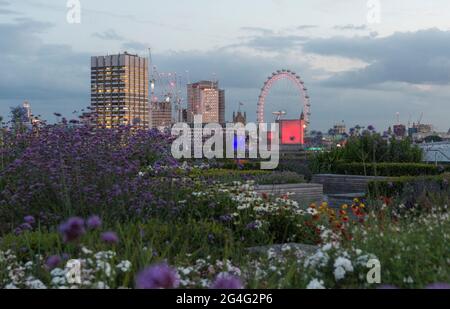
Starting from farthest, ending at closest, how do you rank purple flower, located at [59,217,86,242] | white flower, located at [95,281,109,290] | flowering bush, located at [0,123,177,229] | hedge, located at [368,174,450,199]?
1. hedge, located at [368,174,450,199]
2. flowering bush, located at [0,123,177,229]
3. white flower, located at [95,281,109,290]
4. purple flower, located at [59,217,86,242]

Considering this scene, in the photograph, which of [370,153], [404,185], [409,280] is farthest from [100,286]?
[370,153]

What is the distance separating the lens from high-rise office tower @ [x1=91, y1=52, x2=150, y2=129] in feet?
46.4

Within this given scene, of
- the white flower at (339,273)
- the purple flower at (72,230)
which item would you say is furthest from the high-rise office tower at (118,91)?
the purple flower at (72,230)

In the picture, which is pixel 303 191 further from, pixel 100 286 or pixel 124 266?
pixel 100 286

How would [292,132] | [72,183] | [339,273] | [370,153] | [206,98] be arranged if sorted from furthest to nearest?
[206,98] → [292,132] → [370,153] → [72,183] → [339,273]

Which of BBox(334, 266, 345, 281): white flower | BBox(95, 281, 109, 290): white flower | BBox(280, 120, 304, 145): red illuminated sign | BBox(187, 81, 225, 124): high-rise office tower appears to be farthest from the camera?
BBox(187, 81, 225, 124): high-rise office tower

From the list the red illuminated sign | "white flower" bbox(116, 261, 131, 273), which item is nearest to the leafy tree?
"white flower" bbox(116, 261, 131, 273)

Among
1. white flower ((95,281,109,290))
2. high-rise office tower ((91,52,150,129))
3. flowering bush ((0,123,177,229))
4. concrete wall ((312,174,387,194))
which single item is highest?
high-rise office tower ((91,52,150,129))

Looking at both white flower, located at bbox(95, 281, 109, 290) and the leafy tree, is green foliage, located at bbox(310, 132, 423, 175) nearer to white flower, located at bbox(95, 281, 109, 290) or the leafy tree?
the leafy tree

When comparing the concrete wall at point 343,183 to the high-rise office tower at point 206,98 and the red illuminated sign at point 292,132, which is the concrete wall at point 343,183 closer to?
the red illuminated sign at point 292,132

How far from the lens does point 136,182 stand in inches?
299

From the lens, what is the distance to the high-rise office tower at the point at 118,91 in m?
14.1

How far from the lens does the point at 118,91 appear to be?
97.6ft
